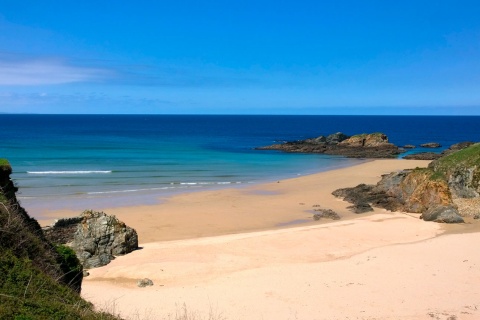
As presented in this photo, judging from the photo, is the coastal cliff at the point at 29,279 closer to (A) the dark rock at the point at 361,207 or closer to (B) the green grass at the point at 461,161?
(A) the dark rock at the point at 361,207

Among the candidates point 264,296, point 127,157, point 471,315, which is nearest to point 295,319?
point 264,296

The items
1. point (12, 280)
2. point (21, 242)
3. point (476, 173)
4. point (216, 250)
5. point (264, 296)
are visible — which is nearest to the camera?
point (12, 280)

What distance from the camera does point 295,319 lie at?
11.6 m

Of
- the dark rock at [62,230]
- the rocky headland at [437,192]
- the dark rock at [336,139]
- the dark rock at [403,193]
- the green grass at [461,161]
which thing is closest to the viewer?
the dark rock at [62,230]

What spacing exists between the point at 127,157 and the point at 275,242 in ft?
132

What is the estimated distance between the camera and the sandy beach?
1227 cm

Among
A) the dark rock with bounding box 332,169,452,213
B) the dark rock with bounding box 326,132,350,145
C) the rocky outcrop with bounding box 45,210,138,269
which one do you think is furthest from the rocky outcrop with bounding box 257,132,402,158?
the rocky outcrop with bounding box 45,210,138,269

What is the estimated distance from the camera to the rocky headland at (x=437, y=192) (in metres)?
24.0

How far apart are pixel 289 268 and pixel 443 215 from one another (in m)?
11.3

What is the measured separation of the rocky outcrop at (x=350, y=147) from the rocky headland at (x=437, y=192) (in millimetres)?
33549

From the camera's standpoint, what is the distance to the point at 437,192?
2509 centimetres

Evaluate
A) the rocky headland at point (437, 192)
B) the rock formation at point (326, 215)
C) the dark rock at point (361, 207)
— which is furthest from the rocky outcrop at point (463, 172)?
the rock formation at point (326, 215)

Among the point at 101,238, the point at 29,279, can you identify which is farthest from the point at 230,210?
the point at 29,279

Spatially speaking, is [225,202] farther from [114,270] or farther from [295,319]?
[295,319]
